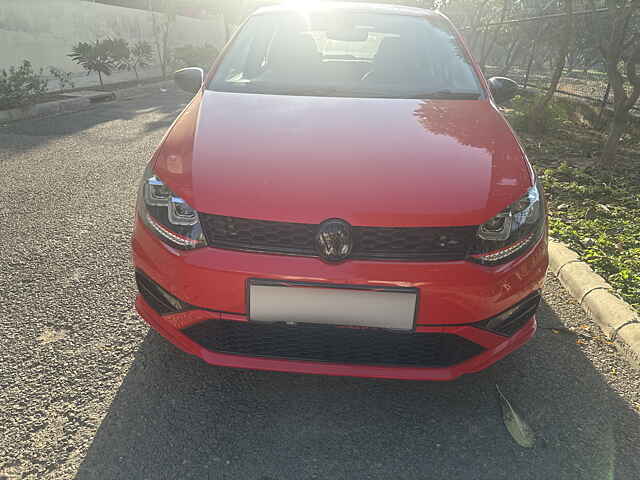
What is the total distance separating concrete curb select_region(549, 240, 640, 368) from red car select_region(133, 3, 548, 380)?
2.74 ft

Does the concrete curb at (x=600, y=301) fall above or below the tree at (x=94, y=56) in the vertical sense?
above

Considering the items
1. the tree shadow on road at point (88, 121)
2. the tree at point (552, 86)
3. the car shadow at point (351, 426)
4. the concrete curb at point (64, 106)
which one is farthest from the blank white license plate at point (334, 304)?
the concrete curb at point (64, 106)

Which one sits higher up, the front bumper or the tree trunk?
the front bumper

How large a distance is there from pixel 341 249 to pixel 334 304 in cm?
18

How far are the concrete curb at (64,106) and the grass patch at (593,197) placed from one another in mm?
7335

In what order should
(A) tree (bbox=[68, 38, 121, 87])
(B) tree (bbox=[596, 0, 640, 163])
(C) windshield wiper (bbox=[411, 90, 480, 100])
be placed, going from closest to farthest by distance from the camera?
(C) windshield wiper (bbox=[411, 90, 480, 100])
(B) tree (bbox=[596, 0, 640, 163])
(A) tree (bbox=[68, 38, 121, 87])

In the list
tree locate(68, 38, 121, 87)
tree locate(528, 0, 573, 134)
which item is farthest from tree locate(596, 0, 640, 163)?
tree locate(68, 38, 121, 87)

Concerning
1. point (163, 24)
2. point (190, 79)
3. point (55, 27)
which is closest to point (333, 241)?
point (190, 79)

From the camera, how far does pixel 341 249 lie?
166 cm

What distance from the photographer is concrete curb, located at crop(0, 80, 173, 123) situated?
25.7ft

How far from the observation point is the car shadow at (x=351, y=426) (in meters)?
1.67

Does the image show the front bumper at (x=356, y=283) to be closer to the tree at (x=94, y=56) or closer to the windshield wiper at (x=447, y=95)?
the windshield wiper at (x=447, y=95)

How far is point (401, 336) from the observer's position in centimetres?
170

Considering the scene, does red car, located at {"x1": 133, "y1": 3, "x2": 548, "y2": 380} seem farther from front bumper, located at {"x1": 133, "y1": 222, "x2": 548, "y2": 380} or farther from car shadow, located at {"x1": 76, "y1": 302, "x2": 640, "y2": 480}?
car shadow, located at {"x1": 76, "y1": 302, "x2": 640, "y2": 480}
